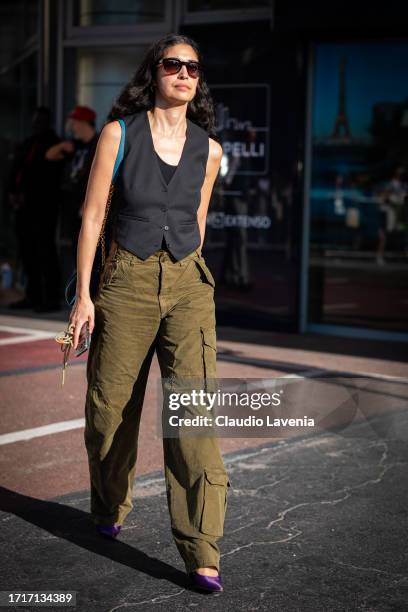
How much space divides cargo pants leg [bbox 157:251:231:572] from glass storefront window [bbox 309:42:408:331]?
21.7ft

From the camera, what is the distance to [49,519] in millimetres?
4844

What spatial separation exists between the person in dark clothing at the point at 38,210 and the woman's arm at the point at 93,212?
796cm

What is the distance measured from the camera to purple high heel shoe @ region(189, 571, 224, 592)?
156 inches

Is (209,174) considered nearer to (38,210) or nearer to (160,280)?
(160,280)

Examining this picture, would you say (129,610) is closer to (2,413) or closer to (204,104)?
(204,104)

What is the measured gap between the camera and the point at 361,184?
423 inches

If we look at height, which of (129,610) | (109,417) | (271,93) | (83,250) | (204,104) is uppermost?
(271,93)

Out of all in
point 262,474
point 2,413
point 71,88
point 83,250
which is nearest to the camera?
point 83,250

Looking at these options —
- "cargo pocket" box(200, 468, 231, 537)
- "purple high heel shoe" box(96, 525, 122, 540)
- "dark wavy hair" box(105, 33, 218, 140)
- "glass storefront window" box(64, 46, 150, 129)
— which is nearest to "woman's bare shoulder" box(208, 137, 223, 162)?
"dark wavy hair" box(105, 33, 218, 140)

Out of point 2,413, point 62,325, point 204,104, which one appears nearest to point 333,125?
point 62,325

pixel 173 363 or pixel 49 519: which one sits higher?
pixel 173 363

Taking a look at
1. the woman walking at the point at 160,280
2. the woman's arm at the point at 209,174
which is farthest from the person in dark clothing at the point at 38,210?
the woman walking at the point at 160,280

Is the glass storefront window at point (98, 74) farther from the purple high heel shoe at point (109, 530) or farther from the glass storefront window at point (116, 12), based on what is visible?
the purple high heel shoe at point (109, 530)

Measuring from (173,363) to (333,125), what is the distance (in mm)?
6977
